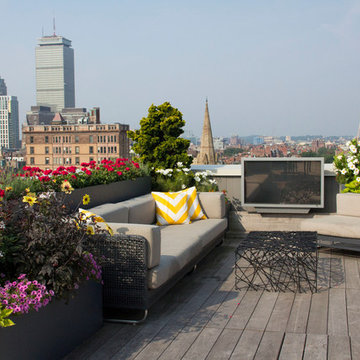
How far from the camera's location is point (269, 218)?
6.72m

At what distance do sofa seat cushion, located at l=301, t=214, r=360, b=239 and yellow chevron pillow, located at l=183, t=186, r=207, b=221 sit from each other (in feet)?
3.62

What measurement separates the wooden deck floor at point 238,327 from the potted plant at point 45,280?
0.62ft

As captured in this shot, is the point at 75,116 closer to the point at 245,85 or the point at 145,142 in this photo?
the point at 245,85

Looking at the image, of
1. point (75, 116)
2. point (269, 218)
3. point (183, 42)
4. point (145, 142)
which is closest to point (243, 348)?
point (269, 218)

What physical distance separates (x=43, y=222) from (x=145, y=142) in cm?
431

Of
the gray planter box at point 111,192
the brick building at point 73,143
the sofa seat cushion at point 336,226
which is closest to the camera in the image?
the gray planter box at point 111,192

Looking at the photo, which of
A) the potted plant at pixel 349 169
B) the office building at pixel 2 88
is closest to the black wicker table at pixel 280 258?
the potted plant at pixel 349 169

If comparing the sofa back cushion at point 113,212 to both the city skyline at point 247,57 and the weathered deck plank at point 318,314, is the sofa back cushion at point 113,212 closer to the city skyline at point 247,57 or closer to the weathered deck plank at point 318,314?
the weathered deck plank at point 318,314

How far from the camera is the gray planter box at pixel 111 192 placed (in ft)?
15.0

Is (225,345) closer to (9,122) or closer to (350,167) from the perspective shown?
(350,167)

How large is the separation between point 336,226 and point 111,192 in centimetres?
228

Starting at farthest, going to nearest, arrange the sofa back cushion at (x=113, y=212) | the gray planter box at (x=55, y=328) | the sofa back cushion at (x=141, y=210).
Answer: the sofa back cushion at (x=141, y=210), the sofa back cushion at (x=113, y=212), the gray planter box at (x=55, y=328)

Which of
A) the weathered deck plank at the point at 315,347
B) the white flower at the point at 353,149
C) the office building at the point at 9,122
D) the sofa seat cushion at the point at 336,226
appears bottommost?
the weathered deck plank at the point at 315,347

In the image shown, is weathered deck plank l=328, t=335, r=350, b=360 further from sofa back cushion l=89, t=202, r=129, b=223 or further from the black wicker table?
sofa back cushion l=89, t=202, r=129, b=223
